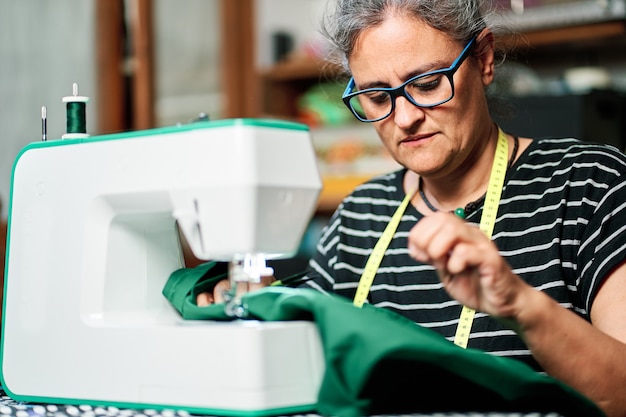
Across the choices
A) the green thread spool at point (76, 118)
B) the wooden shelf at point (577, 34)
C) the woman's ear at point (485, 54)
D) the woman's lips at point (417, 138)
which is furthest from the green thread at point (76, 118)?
the wooden shelf at point (577, 34)

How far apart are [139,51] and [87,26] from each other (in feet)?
0.80

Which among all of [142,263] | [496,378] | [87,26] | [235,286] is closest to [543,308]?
[496,378]

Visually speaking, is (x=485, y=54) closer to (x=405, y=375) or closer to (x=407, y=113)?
(x=407, y=113)

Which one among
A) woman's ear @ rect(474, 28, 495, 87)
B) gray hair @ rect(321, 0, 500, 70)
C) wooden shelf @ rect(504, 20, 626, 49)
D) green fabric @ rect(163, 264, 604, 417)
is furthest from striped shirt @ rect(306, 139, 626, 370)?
wooden shelf @ rect(504, 20, 626, 49)

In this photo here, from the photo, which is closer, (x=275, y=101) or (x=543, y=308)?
(x=543, y=308)

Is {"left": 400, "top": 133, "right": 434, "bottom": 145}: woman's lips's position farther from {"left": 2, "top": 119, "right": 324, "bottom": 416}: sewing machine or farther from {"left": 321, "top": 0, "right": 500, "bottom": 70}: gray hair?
{"left": 2, "top": 119, "right": 324, "bottom": 416}: sewing machine

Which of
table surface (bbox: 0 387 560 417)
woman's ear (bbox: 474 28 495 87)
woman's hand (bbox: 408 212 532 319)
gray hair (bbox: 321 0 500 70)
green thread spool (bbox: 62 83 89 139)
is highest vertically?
gray hair (bbox: 321 0 500 70)

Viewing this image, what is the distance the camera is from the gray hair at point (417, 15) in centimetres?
152

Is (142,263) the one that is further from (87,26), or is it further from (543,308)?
(87,26)

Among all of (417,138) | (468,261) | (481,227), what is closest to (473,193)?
(481,227)

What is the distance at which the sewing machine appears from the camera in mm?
1142

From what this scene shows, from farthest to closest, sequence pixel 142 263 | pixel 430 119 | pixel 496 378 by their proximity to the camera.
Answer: pixel 430 119 → pixel 142 263 → pixel 496 378

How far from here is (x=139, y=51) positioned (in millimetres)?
3703

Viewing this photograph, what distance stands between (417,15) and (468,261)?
0.58 metres
